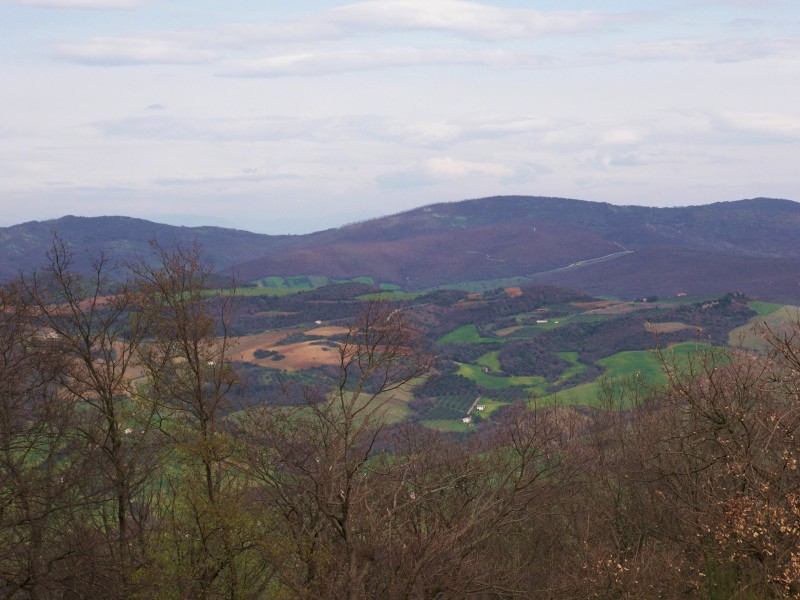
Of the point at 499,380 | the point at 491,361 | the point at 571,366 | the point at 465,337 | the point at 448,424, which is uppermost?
the point at 465,337

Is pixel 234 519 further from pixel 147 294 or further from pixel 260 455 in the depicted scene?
pixel 147 294

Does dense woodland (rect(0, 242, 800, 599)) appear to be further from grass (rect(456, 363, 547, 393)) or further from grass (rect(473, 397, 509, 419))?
grass (rect(456, 363, 547, 393))

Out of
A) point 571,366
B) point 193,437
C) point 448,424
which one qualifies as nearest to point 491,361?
point 571,366

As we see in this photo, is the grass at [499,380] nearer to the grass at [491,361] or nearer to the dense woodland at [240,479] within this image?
the grass at [491,361]

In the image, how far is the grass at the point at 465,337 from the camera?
12344 centimetres

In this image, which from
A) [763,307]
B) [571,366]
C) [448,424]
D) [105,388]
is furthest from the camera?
[763,307]

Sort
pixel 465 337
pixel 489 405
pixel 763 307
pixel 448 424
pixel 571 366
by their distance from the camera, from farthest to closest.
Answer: pixel 465 337 → pixel 763 307 → pixel 571 366 → pixel 489 405 → pixel 448 424

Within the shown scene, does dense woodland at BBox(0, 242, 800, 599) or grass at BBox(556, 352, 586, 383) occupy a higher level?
dense woodland at BBox(0, 242, 800, 599)

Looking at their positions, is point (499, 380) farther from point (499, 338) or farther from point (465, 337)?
point (465, 337)

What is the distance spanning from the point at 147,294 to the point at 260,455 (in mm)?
4934

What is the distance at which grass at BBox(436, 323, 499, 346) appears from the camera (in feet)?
405

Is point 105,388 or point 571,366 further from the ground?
point 105,388

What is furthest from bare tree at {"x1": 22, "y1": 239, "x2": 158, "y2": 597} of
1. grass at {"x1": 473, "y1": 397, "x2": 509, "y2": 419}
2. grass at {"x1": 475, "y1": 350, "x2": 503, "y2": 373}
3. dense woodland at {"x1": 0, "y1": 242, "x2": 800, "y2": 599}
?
grass at {"x1": 475, "y1": 350, "x2": 503, "y2": 373}

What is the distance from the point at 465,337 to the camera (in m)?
128
